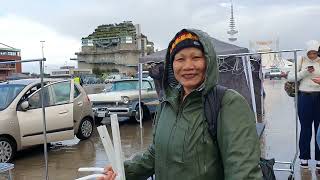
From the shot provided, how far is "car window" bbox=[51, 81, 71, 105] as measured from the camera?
372 inches

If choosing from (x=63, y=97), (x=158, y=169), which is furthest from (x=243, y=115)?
(x=63, y=97)

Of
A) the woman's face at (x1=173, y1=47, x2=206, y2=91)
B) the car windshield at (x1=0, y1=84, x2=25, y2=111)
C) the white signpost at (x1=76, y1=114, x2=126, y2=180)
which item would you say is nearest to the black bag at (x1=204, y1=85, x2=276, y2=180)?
the woman's face at (x1=173, y1=47, x2=206, y2=91)

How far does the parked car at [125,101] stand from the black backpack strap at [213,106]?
11.9 metres

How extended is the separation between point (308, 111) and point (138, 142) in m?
5.19

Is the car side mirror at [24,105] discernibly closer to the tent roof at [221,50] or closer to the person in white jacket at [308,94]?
the tent roof at [221,50]

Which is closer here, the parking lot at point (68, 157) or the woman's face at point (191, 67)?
the woman's face at point (191, 67)

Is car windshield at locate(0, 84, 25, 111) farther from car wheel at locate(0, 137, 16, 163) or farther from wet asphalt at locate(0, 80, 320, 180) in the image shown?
wet asphalt at locate(0, 80, 320, 180)

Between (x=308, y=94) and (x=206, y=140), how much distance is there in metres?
4.76

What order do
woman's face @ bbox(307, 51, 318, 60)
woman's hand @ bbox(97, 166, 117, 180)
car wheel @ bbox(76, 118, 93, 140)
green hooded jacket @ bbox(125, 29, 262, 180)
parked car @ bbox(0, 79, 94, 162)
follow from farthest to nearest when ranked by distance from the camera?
car wheel @ bbox(76, 118, 93, 140) → parked car @ bbox(0, 79, 94, 162) → woman's face @ bbox(307, 51, 318, 60) → woman's hand @ bbox(97, 166, 117, 180) → green hooded jacket @ bbox(125, 29, 262, 180)

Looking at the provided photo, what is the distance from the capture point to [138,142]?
418 inches

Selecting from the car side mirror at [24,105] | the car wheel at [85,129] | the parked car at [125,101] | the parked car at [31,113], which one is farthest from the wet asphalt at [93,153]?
the parked car at [125,101]

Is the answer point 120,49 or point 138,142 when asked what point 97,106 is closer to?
point 138,142

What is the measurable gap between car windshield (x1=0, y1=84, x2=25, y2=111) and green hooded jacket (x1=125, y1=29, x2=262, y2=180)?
23.8 ft

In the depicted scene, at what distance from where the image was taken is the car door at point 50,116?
8672 mm
